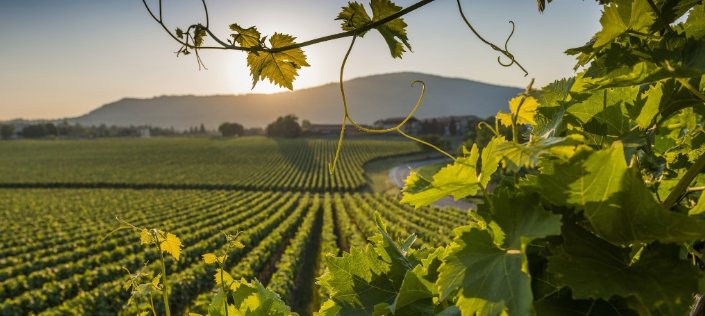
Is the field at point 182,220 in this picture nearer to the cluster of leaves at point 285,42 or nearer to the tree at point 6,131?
the cluster of leaves at point 285,42

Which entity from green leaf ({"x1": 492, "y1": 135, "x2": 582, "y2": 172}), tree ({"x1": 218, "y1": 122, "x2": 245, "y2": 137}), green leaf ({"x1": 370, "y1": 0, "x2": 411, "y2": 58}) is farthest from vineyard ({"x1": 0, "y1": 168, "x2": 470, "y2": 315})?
tree ({"x1": 218, "y1": 122, "x2": 245, "y2": 137})

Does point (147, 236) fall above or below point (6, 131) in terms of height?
above

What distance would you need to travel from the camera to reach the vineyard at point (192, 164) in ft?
164

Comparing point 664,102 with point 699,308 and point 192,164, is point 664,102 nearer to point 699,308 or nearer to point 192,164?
point 699,308

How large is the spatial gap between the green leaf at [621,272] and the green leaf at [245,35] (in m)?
0.72

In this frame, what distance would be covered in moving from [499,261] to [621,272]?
6.0 inches

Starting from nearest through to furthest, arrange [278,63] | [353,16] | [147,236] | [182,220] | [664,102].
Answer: [664,102] < [353,16] < [278,63] < [147,236] < [182,220]

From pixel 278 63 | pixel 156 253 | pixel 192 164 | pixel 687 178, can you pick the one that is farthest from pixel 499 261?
pixel 192 164

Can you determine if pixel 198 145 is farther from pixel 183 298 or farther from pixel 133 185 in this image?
pixel 183 298

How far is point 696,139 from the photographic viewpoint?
99cm

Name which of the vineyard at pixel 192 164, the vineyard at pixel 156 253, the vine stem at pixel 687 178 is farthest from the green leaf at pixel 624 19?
the vineyard at pixel 192 164

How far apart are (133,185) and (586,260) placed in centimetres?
5598

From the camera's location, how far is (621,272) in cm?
51

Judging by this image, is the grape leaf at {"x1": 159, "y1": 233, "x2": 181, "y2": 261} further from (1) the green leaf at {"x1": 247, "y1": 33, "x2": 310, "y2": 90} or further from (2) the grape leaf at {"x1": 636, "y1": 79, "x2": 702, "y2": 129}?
(2) the grape leaf at {"x1": 636, "y1": 79, "x2": 702, "y2": 129}
